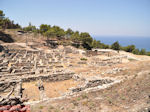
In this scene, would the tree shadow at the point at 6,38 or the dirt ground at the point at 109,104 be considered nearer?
the dirt ground at the point at 109,104

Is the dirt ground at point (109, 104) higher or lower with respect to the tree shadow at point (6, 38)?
lower

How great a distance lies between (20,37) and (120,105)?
2345 inches

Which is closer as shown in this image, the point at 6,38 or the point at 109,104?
the point at 109,104

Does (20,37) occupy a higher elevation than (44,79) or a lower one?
higher

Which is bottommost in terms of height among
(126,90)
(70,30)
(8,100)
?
(8,100)

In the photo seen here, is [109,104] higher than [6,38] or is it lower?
lower

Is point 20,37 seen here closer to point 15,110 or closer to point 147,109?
point 15,110

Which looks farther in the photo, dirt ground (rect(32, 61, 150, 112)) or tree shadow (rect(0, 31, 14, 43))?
tree shadow (rect(0, 31, 14, 43))

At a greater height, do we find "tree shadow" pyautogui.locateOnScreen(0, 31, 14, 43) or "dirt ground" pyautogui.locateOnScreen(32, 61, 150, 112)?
"tree shadow" pyautogui.locateOnScreen(0, 31, 14, 43)

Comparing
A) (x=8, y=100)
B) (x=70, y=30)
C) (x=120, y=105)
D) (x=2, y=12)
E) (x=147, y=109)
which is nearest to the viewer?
(x=147, y=109)

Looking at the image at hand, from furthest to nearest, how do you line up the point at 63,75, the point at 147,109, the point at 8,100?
the point at 63,75, the point at 8,100, the point at 147,109

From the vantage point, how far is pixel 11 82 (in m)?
14.3

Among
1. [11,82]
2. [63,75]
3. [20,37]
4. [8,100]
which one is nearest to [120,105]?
[8,100]

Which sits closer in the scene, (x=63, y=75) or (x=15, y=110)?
(x=15, y=110)
